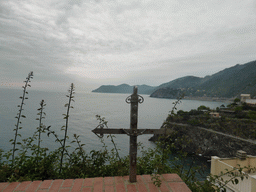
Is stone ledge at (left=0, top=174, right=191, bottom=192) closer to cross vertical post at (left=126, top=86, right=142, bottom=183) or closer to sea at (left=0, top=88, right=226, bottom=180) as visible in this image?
cross vertical post at (left=126, top=86, right=142, bottom=183)

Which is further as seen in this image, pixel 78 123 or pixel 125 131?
pixel 78 123

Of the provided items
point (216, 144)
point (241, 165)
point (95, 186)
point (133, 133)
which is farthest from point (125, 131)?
point (216, 144)

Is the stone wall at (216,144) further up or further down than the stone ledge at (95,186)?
further down

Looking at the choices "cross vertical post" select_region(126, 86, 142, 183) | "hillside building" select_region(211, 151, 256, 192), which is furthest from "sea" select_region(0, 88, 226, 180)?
"hillside building" select_region(211, 151, 256, 192)

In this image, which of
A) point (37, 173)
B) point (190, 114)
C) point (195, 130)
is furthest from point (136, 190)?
point (190, 114)

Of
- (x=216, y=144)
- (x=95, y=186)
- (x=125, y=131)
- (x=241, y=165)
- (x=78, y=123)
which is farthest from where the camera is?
(x=78, y=123)

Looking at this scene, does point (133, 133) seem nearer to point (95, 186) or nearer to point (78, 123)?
point (95, 186)

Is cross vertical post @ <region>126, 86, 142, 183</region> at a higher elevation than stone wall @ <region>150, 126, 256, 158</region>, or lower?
higher

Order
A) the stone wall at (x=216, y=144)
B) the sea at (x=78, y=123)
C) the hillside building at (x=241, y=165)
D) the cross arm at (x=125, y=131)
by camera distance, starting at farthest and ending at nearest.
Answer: the stone wall at (x=216, y=144) < the sea at (x=78, y=123) < the hillside building at (x=241, y=165) < the cross arm at (x=125, y=131)

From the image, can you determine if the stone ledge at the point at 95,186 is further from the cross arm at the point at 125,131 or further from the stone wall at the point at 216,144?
the stone wall at the point at 216,144

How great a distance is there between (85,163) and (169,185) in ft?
5.52

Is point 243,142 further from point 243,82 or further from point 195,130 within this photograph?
point 243,82

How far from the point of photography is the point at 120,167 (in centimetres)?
315

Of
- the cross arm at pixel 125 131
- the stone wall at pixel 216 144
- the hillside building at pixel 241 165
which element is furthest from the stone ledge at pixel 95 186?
Answer: the stone wall at pixel 216 144
